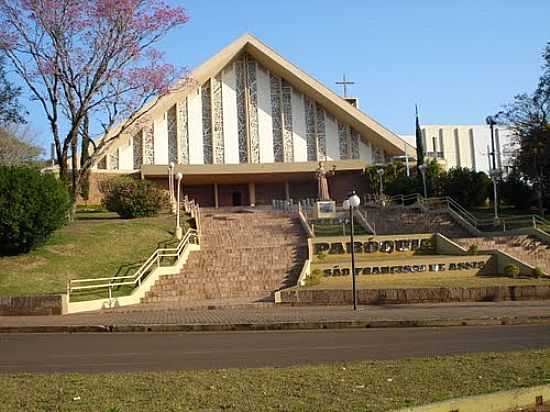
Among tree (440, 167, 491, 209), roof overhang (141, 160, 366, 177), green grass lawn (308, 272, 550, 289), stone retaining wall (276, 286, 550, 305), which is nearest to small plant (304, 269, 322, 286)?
green grass lawn (308, 272, 550, 289)

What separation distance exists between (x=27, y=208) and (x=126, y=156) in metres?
23.8

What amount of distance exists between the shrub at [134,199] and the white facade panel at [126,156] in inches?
495

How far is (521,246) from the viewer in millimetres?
24078

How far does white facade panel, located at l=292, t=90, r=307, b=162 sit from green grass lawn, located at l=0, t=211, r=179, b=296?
19210 mm

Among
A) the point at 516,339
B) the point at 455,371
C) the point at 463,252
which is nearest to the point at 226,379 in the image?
the point at 455,371

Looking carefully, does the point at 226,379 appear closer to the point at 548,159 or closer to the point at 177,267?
the point at 177,267

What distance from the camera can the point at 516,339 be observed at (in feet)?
34.1

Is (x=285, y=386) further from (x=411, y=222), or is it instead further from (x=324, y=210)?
(x=324, y=210)

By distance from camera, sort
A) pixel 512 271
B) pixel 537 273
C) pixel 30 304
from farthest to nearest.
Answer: pixel 512 271
pixel 537 273
pixel 30 304

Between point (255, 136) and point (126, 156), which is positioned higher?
point (255, 136)

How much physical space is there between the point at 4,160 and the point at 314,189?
843 inches

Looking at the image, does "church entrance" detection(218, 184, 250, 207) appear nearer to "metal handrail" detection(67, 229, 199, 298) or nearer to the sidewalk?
"metal handrail" detection(67, 229, 199, 298)

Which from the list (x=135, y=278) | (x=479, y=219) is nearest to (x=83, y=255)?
(x=135, y=278)

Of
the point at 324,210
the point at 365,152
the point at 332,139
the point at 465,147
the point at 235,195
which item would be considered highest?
the point at 465,147
